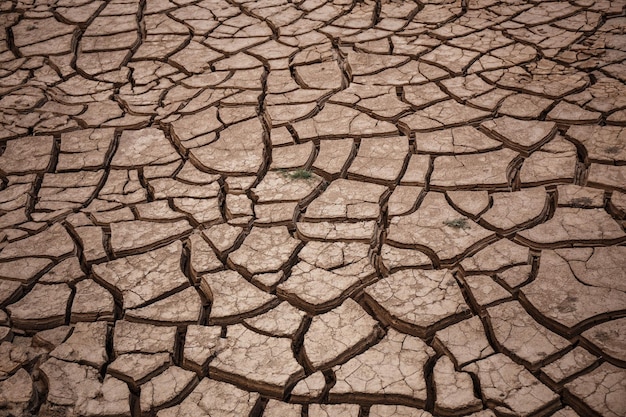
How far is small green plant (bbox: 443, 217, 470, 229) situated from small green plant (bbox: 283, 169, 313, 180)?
69 centimetres

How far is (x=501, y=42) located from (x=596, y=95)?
766 millimetres

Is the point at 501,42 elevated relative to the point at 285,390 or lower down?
elevated

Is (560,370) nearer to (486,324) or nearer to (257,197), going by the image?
(486,324)

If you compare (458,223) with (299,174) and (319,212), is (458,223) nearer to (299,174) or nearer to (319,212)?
(319,212)

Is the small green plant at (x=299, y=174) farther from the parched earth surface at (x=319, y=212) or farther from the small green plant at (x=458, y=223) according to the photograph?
the small green plant at (x=458, y=223)

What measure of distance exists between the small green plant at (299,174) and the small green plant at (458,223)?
0.69 m

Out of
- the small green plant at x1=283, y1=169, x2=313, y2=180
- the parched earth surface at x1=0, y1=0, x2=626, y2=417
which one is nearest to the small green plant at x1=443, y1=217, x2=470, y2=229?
the parched earth surface at x1=0, y1=0, x2=626, y2=417

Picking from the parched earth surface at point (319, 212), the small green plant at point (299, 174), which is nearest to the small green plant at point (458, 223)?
the parched earth surface at point (319, 212)

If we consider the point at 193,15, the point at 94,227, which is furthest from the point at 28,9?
the point at 94,227

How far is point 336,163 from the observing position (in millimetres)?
3207

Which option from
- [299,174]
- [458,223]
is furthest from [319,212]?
[458,223]

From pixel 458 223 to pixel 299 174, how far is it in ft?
2.56

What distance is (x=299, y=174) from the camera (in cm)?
316

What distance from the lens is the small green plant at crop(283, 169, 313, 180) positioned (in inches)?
124
